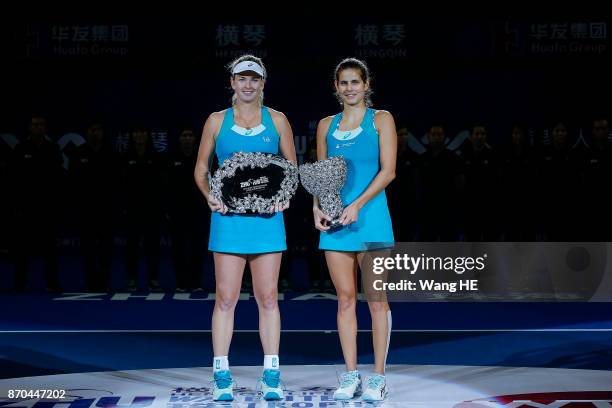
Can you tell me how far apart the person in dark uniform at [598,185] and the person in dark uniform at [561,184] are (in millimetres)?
83

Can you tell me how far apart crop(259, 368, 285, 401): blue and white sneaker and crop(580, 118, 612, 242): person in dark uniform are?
6.05 m

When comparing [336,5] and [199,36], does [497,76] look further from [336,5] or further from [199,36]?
[199,36]

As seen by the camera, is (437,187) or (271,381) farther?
(437,187)

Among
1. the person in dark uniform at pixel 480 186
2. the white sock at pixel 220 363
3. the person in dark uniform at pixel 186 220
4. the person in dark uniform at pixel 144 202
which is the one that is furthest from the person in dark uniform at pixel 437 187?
the white sock at pixel 220 363

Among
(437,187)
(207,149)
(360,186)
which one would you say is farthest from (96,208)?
(360,186)

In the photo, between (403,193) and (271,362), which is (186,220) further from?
(271,362)

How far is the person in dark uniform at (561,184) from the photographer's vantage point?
1078 centimetres

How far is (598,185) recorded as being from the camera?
10.8 m

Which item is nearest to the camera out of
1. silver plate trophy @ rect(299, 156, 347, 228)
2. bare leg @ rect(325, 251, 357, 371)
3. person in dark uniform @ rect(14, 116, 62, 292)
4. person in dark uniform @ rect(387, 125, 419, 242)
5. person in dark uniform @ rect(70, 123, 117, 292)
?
silver plate trophy @ rect(299, 156, 347, 228)

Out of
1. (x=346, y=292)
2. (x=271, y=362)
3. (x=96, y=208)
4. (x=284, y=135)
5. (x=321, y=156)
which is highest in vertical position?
(x=284, y=135)

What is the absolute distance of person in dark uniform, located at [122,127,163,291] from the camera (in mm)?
10500

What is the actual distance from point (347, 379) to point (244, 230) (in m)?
0.94

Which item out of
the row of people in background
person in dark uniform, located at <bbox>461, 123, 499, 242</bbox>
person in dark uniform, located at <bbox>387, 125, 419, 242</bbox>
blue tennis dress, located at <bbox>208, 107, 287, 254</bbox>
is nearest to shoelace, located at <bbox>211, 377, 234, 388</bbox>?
blue tennis dress, located at <bbox>208, 107, 287, 254</bbox>

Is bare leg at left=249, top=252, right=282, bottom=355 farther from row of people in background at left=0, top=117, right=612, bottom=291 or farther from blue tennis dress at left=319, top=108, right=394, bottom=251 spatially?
row of people in background at left=0, top=117, right=612, bottom=291
